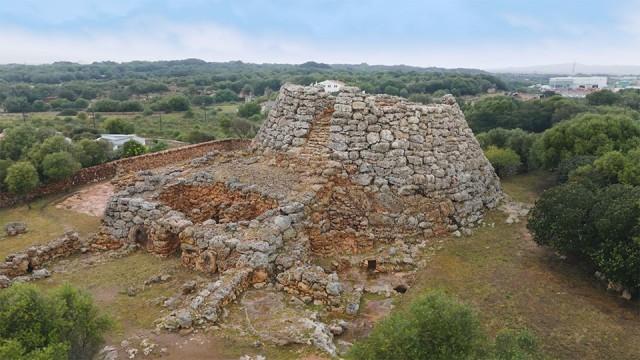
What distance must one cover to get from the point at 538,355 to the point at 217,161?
1405 cm

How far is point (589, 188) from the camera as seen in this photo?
15.4m

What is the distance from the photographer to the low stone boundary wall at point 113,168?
21033 mm

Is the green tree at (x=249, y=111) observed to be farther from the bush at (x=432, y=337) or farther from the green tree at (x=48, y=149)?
the bush at (x=432, y=337)

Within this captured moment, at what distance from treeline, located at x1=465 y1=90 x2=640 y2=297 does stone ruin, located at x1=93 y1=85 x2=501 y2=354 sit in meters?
2.93

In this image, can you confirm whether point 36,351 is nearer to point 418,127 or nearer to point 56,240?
point 56,240

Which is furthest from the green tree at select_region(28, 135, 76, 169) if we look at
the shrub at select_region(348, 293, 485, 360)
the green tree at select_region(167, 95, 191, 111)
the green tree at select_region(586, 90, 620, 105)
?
the green tree at select_region(167, 95, 191, 111)

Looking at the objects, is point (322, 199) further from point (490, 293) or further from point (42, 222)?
point (42, 222)

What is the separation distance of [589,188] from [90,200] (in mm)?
18304

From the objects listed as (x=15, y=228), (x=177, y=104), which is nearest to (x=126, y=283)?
(x=15, y=228)

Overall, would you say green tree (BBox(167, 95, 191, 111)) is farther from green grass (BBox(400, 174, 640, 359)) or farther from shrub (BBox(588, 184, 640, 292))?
shrub (BBox(588, 184, 640, 292))

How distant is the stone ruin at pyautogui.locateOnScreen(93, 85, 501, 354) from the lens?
13.2 metres

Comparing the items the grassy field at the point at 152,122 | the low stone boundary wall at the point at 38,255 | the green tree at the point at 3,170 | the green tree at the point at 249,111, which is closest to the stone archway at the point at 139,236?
the low stone boundary wall at the point at 38,255

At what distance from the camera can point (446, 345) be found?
7066mm

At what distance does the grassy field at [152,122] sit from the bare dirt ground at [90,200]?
29.5m
